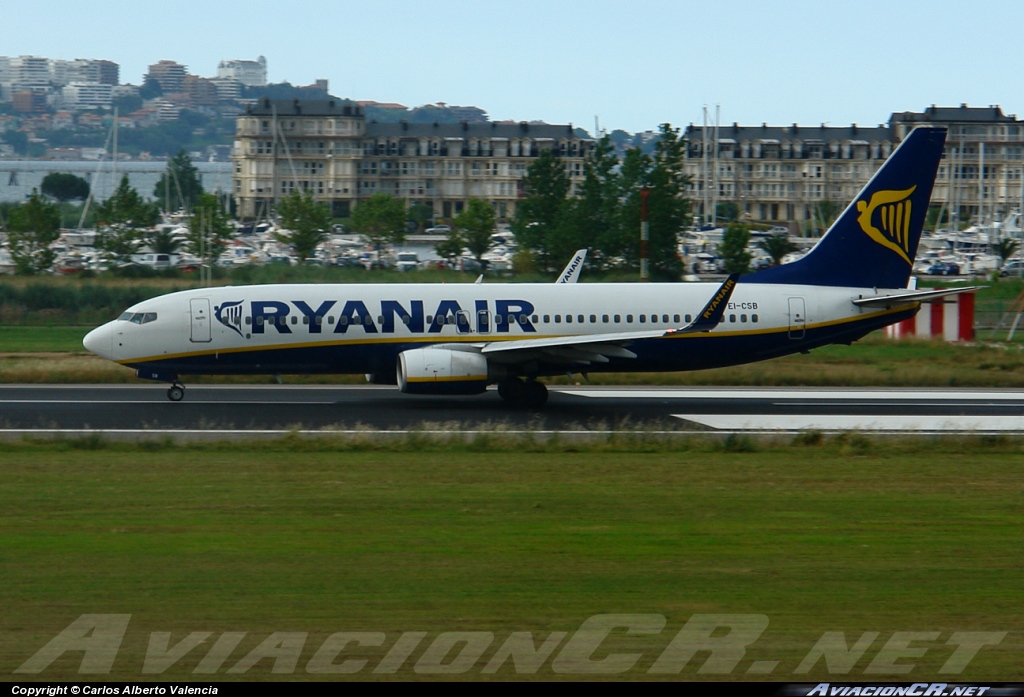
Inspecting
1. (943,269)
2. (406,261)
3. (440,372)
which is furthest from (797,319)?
(943,269)

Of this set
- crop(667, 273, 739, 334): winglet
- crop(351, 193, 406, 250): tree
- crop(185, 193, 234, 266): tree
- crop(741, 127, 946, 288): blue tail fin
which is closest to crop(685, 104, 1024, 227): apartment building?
crop(351, 193, 406, 250): tree

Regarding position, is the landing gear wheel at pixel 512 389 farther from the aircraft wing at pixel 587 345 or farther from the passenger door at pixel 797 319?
the passenger door at pixel 797 319

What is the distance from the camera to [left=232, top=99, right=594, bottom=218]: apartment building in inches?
6314

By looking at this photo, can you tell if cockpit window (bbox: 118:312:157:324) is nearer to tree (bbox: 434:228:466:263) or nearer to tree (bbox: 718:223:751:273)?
tree (bbox: 718:223:751:273)

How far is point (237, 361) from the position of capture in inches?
1222

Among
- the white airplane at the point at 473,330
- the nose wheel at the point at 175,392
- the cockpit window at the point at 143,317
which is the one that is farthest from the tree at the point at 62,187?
the white airplane at the point at 473,330

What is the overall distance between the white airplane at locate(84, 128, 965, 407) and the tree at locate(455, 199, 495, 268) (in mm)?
60747

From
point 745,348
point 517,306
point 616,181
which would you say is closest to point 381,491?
point 517,306

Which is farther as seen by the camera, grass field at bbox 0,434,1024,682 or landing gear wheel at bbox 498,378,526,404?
landing gear wheel at bbox 498,378,526,404

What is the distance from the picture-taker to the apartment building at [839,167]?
163500 millimetres

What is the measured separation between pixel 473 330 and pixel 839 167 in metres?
143

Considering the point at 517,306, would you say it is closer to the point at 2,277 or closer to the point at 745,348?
the point at 745,348

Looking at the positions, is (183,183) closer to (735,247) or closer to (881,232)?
(735,247)
